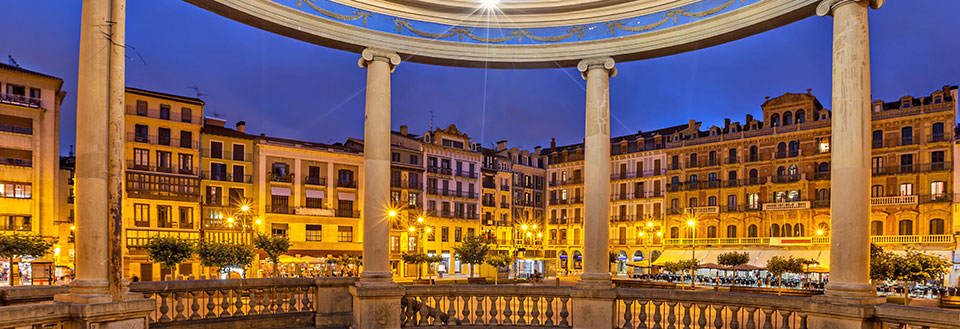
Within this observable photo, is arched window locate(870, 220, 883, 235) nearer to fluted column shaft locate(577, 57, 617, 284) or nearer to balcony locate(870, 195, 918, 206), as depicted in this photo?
balcony locate(870, 195, 918, 206)

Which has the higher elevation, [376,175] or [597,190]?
[376,175]

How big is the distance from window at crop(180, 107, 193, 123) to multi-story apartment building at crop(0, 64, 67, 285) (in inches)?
401

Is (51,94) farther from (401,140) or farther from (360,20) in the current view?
(360,20)

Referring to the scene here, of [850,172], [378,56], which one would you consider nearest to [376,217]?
[378,56]

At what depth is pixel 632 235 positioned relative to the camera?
85.4 m

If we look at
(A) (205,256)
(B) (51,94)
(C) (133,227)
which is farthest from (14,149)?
(A) (205,256)

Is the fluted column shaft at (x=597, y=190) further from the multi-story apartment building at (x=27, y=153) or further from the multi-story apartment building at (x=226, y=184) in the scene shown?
the multi-story apartment building at (x=226, y=184)

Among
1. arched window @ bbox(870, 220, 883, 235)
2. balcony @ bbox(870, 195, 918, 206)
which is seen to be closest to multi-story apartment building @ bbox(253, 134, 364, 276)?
arched window @ bbox(870, 220, 883, 235)

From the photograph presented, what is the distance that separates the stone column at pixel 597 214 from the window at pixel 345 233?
59.7 metres

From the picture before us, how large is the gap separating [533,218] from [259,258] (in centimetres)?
4488

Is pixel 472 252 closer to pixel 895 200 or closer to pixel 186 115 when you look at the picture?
pixel 186 115

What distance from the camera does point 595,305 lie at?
45.0 ft

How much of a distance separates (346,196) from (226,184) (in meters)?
12.7

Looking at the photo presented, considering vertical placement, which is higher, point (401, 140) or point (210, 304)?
point (401, 140)
